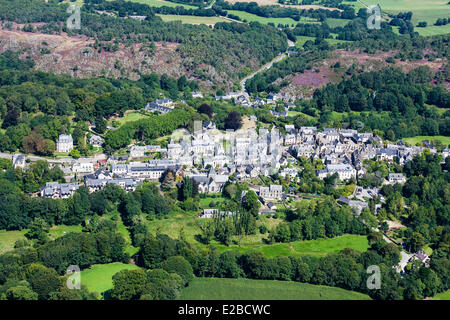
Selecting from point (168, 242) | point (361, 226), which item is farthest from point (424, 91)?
point (168, 242)

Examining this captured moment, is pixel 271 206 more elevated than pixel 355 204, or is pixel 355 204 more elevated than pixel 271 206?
pixel 355 204

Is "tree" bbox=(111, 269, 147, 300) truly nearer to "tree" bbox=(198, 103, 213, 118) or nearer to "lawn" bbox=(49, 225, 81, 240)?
"lawn" bbox=(49, 225, 81, 240)

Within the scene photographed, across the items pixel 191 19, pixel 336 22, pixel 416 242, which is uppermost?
pixel 336 22

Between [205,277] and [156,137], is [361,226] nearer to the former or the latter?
[205,277]

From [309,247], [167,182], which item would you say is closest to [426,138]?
[309,247]

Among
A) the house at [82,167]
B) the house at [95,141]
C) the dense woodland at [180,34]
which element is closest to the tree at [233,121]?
the house at [95,141]

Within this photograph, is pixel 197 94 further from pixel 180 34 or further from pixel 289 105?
pixel 180 34

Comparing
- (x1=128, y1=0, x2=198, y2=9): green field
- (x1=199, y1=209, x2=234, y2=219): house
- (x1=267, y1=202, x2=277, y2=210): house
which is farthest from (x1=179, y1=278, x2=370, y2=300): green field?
(x1=128, y1=0, x2=198, y2=9): green field
